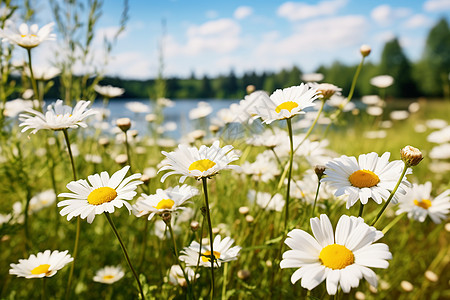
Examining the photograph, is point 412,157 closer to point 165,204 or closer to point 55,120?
point 165,204

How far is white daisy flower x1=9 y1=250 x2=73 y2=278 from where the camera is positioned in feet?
3.62

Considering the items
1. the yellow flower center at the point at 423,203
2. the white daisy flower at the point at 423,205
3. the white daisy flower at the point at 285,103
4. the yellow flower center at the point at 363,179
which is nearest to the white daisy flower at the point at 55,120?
the white daisy flower at the point at 285,103

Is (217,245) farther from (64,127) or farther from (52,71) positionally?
(52,71)

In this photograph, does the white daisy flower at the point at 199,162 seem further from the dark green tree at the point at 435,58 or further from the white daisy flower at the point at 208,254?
the dark green tree at the point at 435,58

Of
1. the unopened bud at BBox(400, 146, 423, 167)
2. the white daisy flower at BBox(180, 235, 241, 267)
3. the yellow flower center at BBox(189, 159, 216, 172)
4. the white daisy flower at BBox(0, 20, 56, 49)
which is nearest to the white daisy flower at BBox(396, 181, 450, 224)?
the unopened bud at BBox(400, 146, 423, 167)

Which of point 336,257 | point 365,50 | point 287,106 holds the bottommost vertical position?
point 336,257

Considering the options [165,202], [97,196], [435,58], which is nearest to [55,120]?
[97,196]

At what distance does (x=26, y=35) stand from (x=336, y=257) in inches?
65.8

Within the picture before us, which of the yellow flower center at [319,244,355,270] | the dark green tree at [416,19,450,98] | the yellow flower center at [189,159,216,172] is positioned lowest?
the yellow flower center at [319,244,355,270]

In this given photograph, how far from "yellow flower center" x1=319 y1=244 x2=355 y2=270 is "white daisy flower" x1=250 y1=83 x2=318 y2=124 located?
42 centimetres

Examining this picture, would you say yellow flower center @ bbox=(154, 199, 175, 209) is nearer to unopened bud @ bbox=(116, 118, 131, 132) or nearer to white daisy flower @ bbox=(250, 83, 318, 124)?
white daisy flower @ bbox=(250, 83, 318, 124)

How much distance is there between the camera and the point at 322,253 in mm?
844

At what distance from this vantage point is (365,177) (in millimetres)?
987

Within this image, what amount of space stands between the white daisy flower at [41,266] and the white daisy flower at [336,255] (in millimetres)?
800
